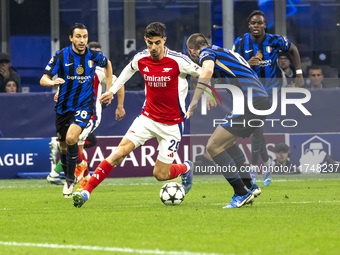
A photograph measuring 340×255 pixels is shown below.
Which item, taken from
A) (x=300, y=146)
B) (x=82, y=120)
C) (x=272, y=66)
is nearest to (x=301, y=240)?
(x=82, y=120)

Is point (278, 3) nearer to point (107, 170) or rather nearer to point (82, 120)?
point (82, 120)

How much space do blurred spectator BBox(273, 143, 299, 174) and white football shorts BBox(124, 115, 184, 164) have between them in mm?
5181

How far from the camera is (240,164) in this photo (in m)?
9.54

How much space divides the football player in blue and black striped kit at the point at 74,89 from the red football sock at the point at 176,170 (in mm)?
1552

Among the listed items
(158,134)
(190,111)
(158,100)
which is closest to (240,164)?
(158,134)

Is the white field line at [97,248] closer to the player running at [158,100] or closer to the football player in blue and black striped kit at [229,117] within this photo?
the player running at [158,100]

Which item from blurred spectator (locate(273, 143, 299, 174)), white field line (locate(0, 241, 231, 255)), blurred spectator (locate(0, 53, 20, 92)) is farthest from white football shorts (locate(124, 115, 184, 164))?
blurred spectator (locate(0, 53, 20, 92))

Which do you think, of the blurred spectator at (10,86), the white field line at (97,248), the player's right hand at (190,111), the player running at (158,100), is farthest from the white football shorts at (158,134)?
the blurred spectator at (10,86)

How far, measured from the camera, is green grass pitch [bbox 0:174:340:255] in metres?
5.90

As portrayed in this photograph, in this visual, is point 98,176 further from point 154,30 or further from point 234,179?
point 154,30

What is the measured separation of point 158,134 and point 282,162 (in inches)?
219

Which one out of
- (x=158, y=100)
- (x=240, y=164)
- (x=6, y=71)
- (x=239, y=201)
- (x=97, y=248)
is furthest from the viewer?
(x=6, y=71)

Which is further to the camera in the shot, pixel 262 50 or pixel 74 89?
pixel 262 50

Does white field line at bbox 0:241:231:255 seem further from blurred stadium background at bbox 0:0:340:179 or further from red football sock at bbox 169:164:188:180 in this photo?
blurred stadium background at bbox 0:0:340:179
